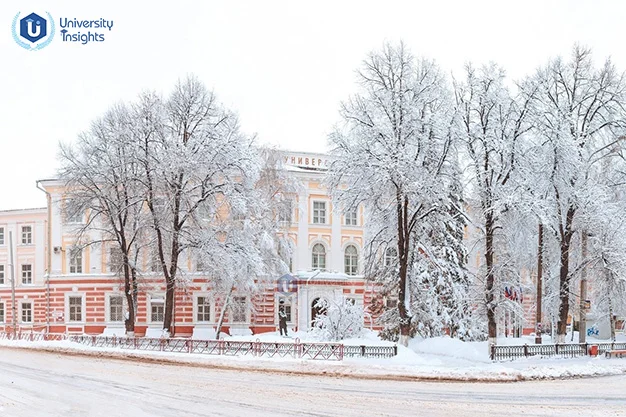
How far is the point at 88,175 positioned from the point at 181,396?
2452 cm

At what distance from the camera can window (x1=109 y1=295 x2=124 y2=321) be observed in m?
55.7

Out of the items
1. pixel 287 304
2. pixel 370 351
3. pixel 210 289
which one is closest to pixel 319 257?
pixel 287 304

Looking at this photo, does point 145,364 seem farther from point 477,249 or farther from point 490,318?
point 477,249

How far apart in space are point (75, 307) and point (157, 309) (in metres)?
6.03

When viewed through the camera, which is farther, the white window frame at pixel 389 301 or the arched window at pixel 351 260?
the arched window at pixel 351 260

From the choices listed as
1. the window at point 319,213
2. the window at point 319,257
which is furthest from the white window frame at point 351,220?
the window at point 319,257

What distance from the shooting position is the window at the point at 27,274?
61.5 meters

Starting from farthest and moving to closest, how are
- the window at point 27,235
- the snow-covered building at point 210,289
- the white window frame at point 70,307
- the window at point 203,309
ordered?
the window at point 27,235 < the window at point 203,309 < the white window frame at point 70,307 < the snow-covered building at point 210,289

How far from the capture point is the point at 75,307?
56.4 metres

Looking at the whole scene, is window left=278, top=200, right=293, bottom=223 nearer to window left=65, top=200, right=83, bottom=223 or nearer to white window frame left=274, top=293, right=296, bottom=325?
white window frame left=274, top=293, right=296, bottom=325

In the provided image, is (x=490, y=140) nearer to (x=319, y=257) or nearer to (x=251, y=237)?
(x=251, y=237)

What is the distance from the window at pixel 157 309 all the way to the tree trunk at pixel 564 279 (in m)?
29.5

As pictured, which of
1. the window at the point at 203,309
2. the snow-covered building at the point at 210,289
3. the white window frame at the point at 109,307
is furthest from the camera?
the window at the point at 203,309

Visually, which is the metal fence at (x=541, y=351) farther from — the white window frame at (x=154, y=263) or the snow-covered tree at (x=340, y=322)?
the white window frame at (x=154, y=263)
